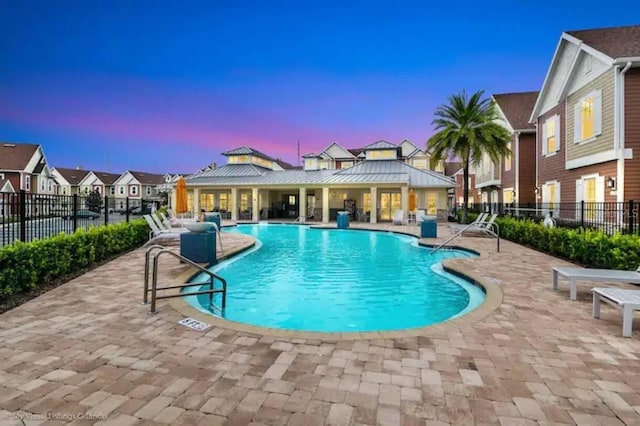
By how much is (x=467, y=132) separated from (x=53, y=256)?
19705 millimetres

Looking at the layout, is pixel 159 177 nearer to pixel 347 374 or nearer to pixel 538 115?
pixel 538 115

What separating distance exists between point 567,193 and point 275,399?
1706 centimetres

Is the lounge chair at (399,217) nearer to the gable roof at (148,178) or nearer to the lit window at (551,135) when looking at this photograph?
the lit window at (551,135)

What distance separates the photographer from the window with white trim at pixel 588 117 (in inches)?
491

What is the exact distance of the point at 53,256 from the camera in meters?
6.36

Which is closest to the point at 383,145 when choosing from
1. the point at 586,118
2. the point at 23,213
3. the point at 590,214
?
the point at 586,118

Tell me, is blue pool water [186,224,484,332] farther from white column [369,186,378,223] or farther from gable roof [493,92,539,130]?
gable roof [493,92,539,130]

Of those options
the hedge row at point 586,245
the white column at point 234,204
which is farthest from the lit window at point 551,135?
the white column at point 234,204

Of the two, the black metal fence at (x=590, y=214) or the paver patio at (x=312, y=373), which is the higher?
the black metal fence at (x=590, y=214)

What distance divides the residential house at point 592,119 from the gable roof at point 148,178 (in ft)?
194

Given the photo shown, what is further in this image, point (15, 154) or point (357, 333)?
point (15, 154)

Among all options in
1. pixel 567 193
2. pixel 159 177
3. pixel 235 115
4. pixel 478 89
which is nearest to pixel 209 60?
pixel 235 115

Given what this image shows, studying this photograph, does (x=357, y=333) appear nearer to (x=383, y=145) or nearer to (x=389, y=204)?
(x=389, y=204)

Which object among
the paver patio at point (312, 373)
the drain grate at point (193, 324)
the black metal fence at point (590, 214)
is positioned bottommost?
the paver patio at point (312, 373)
